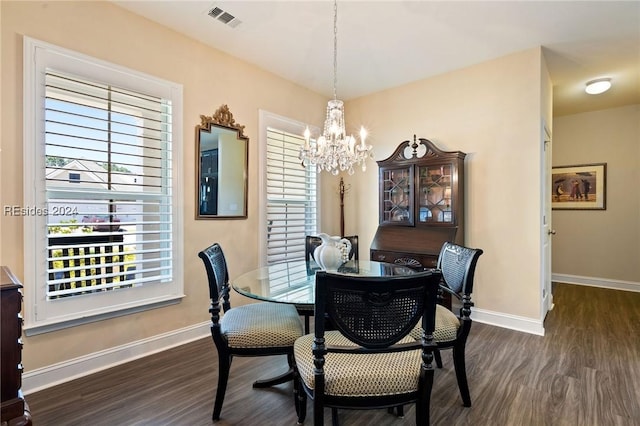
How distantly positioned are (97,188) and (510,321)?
161 inches

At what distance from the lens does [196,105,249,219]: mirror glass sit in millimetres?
3043

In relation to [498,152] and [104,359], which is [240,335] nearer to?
[104,359]

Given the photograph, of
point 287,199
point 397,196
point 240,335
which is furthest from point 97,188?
point 397,196

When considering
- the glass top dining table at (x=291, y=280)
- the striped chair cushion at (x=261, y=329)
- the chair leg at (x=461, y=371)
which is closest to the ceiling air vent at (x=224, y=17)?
the glass top dining table at (x=291, y=280)

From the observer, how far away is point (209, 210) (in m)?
3.11

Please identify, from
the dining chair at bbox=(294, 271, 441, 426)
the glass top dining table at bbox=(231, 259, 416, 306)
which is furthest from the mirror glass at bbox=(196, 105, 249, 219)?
the dining chair at bbox=(294, 271, 441, 426)

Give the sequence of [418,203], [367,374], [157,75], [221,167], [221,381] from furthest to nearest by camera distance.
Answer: [418,203]
[221,167]
[157,75]
[221,381]
[367,374]

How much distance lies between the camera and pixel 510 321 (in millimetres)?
3297

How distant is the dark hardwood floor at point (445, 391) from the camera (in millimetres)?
1853

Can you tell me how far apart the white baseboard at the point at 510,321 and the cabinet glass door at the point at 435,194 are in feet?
3.65

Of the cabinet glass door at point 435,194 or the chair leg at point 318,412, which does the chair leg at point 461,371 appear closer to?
the chair leg at point 318,412

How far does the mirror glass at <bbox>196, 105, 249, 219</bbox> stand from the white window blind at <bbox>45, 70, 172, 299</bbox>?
12.6 inches

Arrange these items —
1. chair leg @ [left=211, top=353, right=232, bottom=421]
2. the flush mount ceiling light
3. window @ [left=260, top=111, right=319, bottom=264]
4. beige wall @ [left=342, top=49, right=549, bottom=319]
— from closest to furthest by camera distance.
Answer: chair leg @ [left=211, top=353, right=232, bottom=421]
beige wall @ [left=342, top=49, right=549, bottom=319]
window @ [left=260, top=111, right=319, bottom=264]
the flush mount ceiling light

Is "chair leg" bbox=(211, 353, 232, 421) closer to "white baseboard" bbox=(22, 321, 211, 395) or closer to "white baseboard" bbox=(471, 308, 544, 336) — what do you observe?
"white baseboard" bbox=(22, 321, 211, 395)
